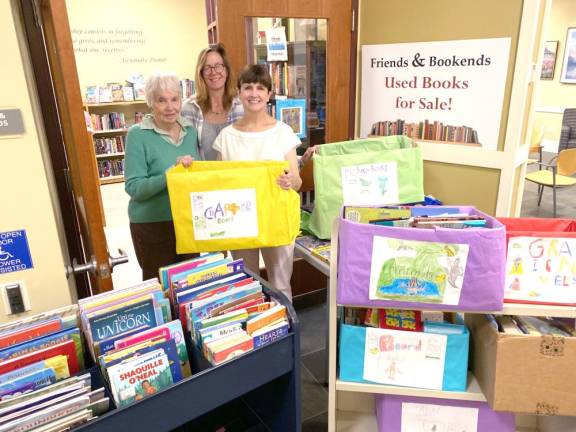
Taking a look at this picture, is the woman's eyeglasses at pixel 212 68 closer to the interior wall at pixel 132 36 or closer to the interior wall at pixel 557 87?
the interior wall at pixel 132 36

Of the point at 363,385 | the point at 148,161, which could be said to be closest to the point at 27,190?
the point at 148,161

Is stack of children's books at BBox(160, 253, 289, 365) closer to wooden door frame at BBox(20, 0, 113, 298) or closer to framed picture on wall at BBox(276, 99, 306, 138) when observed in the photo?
wooden door frame at BBox(20, 0, 113, 298)

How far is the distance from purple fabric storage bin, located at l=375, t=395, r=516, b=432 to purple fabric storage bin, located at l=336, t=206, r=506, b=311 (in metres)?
0.44

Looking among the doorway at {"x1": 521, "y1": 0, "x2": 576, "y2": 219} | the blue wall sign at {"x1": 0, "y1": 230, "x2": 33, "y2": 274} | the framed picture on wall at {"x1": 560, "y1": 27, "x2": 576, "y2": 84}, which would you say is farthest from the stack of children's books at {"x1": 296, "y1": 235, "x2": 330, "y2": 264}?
the framed picture on wall at {"x1": 560, "y1": 27, "x2": 576, "y2": 84}

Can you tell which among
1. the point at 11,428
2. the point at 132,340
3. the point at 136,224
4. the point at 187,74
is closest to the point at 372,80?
the point at 136,224

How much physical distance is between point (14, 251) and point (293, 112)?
178 centimetres

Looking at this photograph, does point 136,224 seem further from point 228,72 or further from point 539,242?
point 539,242

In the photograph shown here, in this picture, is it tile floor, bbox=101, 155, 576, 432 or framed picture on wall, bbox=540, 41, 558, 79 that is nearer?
tile floor, bbox=101, 155, 576, 432

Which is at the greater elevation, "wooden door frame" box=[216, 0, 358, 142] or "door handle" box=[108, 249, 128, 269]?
"wooden door frame" box=[216, 0, 358, 142]

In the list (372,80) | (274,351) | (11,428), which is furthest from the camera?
(372,80)

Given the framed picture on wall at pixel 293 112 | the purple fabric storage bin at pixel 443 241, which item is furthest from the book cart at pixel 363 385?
the framed picture on wall at pixel 293 112

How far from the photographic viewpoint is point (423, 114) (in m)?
2.50

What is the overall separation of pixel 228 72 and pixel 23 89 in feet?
3.66

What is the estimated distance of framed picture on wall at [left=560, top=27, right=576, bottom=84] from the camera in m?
7.84
